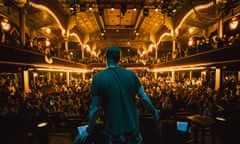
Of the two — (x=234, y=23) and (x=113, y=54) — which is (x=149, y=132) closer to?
(x=113, y=54)

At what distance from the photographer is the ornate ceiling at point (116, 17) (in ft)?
43.9

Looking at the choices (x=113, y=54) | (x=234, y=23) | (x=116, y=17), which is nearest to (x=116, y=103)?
(x=113, y=54)

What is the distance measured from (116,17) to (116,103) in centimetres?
2358

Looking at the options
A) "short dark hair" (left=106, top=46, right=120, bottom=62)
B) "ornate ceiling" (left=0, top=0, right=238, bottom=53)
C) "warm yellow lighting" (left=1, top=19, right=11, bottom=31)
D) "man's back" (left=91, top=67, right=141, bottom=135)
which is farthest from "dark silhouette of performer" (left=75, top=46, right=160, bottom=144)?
"warm yellow lighting" (left=1, top=19, right=11, bottom=31)

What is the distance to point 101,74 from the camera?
5.47ft

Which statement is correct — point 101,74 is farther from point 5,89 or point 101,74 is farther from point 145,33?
point 145,33

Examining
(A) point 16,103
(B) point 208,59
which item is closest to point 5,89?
(A) point 16,103

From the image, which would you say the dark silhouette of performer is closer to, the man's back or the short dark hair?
the man's back

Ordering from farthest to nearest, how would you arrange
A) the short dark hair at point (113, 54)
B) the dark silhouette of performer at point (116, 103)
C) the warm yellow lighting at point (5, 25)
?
1. the warm yellow lighting at point (5, 25)
2. the short dark hair at point (113, 54)
3. the dark silhouette of performer at point (116, 103)

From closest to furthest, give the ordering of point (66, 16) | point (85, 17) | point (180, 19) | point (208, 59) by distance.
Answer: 1. point (208, 59)
2. point (180, 19)
3. point (66, 16)
4. point (85, 17)

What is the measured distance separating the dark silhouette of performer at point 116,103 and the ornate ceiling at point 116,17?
9767 millimetres

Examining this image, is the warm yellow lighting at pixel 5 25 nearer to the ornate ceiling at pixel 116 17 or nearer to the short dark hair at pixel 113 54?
the ornate ceiling at pixel 116 17

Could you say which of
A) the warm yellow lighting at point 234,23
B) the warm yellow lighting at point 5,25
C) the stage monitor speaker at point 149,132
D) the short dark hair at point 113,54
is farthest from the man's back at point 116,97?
the warm yellow lighting at point 234,23

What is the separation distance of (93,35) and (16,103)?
25.4 metres
